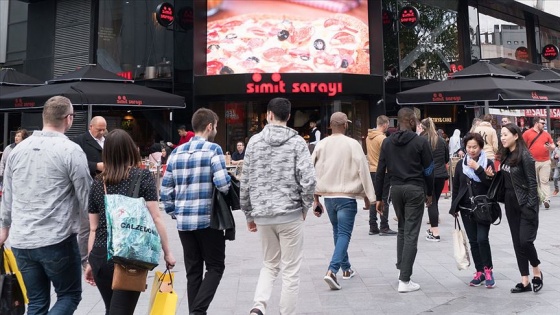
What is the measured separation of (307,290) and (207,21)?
51.4 ft

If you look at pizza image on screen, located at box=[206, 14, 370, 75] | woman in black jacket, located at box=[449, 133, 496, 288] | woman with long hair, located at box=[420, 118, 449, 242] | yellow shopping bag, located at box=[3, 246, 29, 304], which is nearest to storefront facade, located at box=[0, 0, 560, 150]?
pizza image on screen, located at box=[206, 14, 370, 75]

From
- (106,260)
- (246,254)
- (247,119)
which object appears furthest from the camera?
(247,119)

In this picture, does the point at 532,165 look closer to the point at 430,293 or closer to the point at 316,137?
the point at 430,293

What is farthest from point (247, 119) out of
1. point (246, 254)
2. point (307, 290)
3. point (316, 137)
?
point (307, 290)

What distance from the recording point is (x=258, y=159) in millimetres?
5207

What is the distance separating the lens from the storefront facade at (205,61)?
2048 centimetres

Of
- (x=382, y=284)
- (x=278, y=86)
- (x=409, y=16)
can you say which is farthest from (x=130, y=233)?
(x=409, y=16)

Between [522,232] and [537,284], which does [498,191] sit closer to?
[522,232]

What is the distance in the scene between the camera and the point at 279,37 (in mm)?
20516

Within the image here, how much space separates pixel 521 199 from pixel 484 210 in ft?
1.33

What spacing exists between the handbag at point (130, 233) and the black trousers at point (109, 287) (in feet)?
0.64

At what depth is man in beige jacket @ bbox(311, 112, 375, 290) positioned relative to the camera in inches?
265

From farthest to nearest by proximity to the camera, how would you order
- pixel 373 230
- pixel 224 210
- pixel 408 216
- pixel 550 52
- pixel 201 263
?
pixel 550 52 < pixel 373 230 < pixel 408 216 < pixel 201 263 < pixel 224 210

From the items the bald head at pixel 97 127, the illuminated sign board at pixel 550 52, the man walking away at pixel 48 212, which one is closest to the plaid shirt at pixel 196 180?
the man walking away at pixel 48 212
